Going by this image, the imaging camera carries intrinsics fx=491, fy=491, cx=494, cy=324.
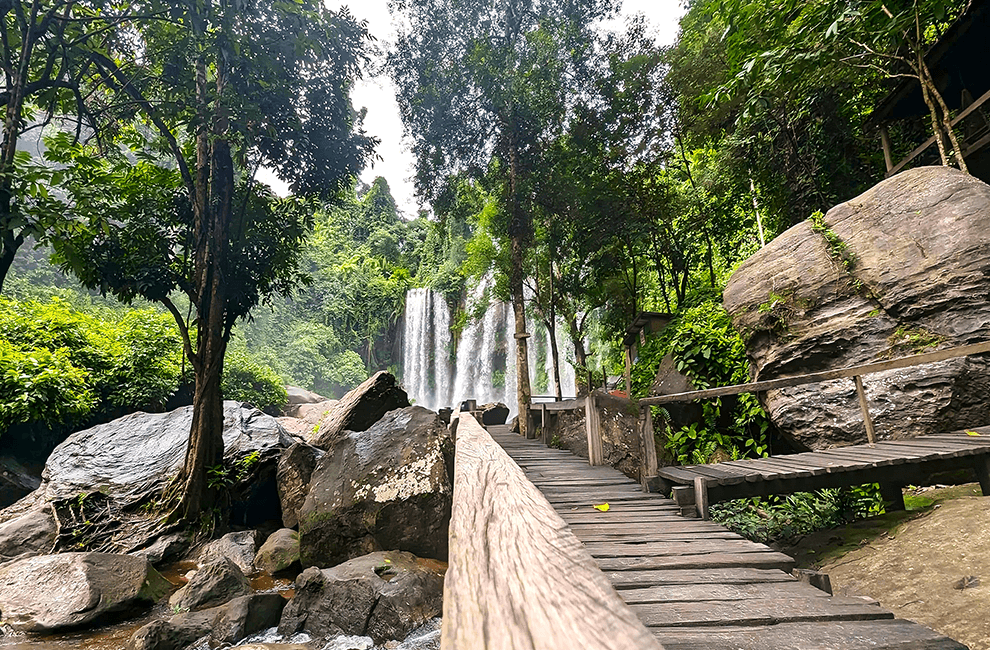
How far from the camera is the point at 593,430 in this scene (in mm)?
6520

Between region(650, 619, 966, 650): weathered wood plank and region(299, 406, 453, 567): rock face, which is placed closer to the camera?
region(650, 619, 966, 650): weathered wood plank

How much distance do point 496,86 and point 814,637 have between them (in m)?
13.4

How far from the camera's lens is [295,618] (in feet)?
16.5

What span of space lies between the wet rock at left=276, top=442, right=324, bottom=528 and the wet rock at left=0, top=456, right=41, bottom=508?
5.58 metres

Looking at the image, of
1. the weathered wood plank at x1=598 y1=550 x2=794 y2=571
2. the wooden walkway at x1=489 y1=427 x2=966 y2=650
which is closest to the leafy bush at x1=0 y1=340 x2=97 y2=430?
the wooden walkway at x1=489 y1=427 x2=966 y2=650

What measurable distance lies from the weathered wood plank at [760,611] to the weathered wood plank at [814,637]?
4cm

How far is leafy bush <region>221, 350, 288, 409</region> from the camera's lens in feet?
60.4

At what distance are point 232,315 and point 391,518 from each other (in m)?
5.53

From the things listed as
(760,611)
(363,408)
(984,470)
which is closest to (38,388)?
(363,408)

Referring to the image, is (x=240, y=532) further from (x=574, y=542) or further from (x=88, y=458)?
(x=574, y=542)

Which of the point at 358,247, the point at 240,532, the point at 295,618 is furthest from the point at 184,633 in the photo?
the point at 358,247

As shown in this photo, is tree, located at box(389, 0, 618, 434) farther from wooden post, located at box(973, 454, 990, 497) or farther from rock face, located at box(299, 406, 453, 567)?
wooden post, located at box(973, 454, 990, 497)

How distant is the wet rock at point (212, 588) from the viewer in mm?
5391

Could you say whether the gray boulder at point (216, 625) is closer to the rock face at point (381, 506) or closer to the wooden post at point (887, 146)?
the rock face at point (381, 506)
